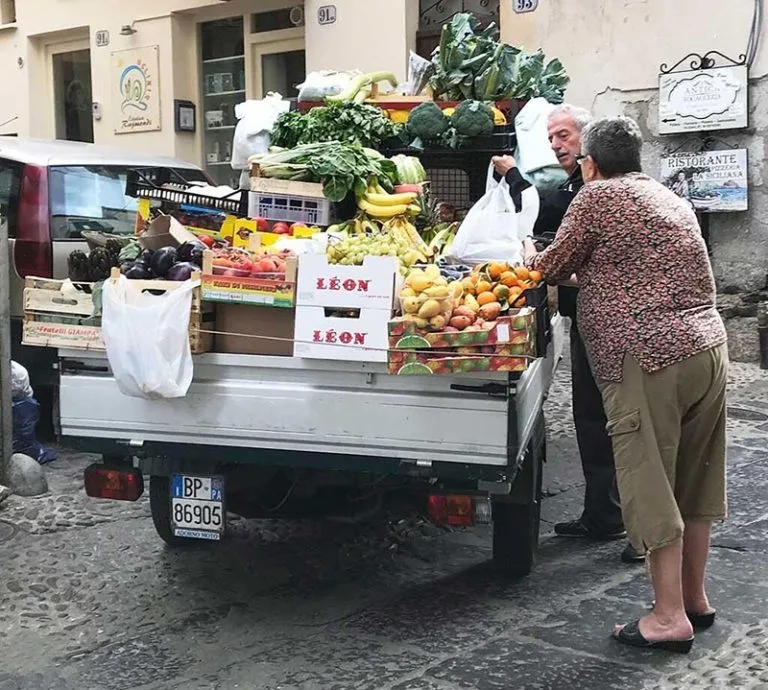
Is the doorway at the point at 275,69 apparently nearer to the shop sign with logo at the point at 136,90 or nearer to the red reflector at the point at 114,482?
the shop sign with logo at the point at 136,90

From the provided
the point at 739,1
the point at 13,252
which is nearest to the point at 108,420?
the point at 13,252

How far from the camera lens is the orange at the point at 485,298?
12.4ft

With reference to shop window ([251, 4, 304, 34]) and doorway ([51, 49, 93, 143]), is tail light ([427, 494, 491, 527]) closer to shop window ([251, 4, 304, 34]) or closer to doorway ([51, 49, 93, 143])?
shop window ([251, 4, 304, 34])

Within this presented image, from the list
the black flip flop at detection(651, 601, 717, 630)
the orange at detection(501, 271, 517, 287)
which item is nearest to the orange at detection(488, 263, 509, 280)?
the orange at detection(501, 271, 517, 287)

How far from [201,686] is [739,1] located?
7.80 meters

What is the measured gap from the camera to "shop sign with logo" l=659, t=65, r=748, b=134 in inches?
362

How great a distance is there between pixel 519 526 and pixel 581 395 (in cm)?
84

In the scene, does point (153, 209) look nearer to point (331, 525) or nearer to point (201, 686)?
point (331, 525)

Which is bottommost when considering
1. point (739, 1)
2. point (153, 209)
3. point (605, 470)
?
point (605, 470)

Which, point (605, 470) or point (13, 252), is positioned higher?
point (13, 252)

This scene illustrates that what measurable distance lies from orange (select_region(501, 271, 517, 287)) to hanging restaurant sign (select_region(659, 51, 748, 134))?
6.13 meters

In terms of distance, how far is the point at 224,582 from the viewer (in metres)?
4.62

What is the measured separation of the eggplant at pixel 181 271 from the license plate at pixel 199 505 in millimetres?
754

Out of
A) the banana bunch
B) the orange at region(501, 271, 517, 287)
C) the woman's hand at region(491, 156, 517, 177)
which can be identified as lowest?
the orange at region(501, 271, 517, 287)
